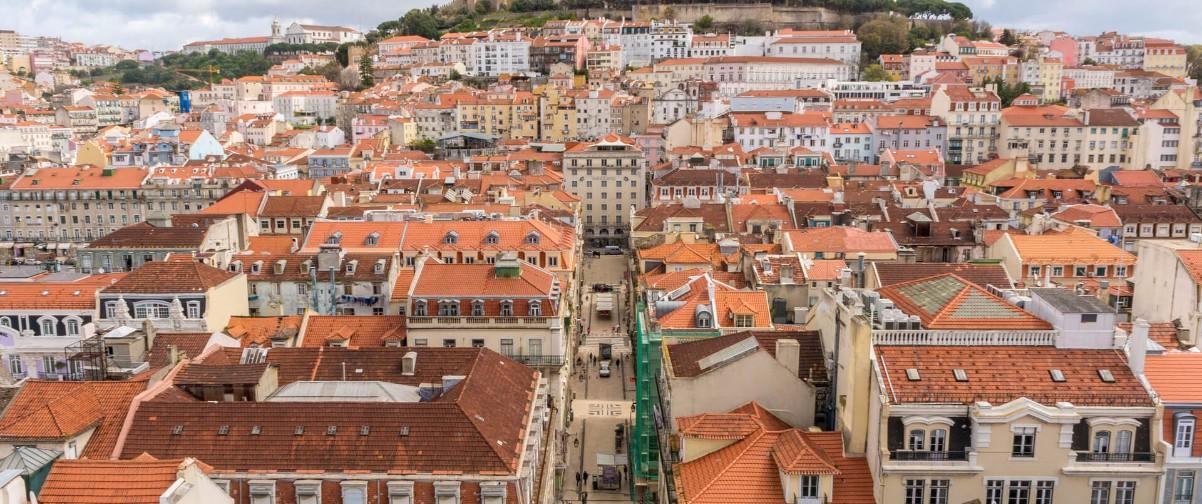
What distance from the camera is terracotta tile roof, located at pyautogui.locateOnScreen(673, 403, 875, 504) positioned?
27.3 meters

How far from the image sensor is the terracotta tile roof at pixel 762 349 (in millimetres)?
34469

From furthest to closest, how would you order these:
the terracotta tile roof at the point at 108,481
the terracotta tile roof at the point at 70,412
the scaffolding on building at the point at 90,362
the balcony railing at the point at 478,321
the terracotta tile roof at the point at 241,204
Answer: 1. the terracotta tile roof at the point at 241,204
2. the balcony railing at the point at 478,321
3. the scaffolding on building at the point at 90,362
4. the terracotta tile roof at the point at 70,412
5. the terracotta tile roof at the point at 108,481

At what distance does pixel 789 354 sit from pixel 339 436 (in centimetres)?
1557

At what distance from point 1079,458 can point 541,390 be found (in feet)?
67.2

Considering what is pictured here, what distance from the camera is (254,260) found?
184 feet

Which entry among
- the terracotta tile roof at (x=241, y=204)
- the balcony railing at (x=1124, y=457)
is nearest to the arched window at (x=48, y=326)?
the terracotta tile roof at (x=241, y=204)

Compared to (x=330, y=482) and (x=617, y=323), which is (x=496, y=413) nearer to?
(x=330, y=482)

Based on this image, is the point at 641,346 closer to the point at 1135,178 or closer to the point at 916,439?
the point at 916,439

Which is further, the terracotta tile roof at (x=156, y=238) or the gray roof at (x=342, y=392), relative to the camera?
the terracotta tile roof at (x=156, y=238)

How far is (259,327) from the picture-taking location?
48438mm

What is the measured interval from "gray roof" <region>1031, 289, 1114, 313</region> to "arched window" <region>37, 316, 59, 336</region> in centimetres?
4604

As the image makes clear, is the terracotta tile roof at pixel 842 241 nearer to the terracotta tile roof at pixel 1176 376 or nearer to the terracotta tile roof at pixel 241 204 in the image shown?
the terracotta tile roof at pixel 1176 376

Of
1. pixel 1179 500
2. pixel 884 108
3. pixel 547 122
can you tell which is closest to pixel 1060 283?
pixel 1179 500

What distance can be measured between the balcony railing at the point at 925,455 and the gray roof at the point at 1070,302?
19.4ft
